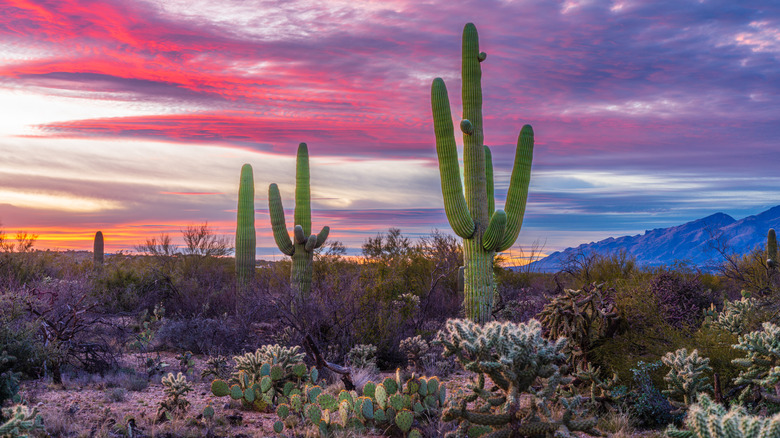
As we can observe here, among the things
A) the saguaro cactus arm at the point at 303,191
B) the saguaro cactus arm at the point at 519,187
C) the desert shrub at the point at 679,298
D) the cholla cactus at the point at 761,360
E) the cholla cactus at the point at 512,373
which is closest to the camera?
the cholla cactus at the point at 512,373

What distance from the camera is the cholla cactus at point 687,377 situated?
545 centimetres

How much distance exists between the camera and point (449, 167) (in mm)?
11859

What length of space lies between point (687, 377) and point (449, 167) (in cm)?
704

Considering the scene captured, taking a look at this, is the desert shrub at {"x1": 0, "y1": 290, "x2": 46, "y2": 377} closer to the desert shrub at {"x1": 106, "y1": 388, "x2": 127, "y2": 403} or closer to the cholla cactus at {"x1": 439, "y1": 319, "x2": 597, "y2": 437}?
the desert shrub at {"x1": 106, "y1": 388, "x2": 127, "y2": 403}

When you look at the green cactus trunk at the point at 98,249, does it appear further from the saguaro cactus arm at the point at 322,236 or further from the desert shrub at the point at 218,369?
the desert shrub at the point at 218,369

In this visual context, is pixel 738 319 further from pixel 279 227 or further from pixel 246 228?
pixel 246 228

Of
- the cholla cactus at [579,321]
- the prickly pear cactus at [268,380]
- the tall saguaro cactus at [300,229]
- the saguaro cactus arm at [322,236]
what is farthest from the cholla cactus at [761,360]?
the saguaro cactus arm at [322,236]

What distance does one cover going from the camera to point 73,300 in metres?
9.91

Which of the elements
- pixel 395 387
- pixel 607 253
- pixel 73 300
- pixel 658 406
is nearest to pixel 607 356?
pixel 658 406

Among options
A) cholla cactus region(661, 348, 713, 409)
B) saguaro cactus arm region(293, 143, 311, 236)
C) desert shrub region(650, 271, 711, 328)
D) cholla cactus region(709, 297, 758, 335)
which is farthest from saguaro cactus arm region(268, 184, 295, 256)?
cholla cactus region(661, 348, 713, 409)

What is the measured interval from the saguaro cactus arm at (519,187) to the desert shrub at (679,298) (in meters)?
2.97

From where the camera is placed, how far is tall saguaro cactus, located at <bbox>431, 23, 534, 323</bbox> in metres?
11.6

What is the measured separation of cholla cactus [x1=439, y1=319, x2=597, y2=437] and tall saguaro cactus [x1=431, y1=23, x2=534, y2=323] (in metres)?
7.03

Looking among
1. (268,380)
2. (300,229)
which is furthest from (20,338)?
(300,229)
